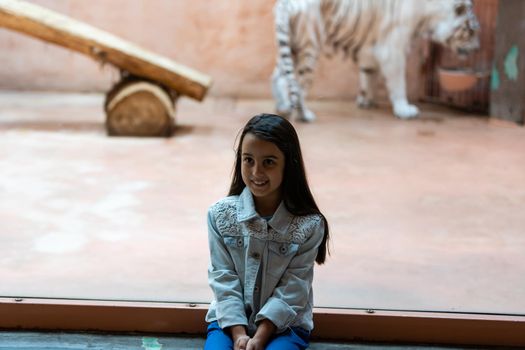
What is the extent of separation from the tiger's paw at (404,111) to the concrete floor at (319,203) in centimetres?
31

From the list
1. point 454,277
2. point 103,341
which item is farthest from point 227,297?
point 454,277

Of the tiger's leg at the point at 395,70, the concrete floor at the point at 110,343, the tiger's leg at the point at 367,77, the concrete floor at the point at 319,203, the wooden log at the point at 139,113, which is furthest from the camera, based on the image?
the tiger's leg at the point at 367,77

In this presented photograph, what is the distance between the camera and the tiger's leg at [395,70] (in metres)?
7.44

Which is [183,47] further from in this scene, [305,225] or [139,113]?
[305,225]

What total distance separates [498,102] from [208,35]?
3.25 m

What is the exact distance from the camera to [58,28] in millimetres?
6008

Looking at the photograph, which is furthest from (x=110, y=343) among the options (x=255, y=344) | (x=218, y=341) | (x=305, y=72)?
(x=305, y=72)

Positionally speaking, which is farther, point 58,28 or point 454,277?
point 58,28

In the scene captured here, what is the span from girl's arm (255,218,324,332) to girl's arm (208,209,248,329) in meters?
0.06

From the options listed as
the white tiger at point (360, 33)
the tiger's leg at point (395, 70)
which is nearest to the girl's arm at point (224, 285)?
the white tiger at point (360, 33)

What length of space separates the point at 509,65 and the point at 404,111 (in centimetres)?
97

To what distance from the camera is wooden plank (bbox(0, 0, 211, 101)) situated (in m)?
6.00

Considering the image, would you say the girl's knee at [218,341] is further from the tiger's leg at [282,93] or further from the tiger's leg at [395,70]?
the tiger's leg at [395,70]

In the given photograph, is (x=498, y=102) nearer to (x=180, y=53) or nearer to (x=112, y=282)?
(x=180, y=53)
